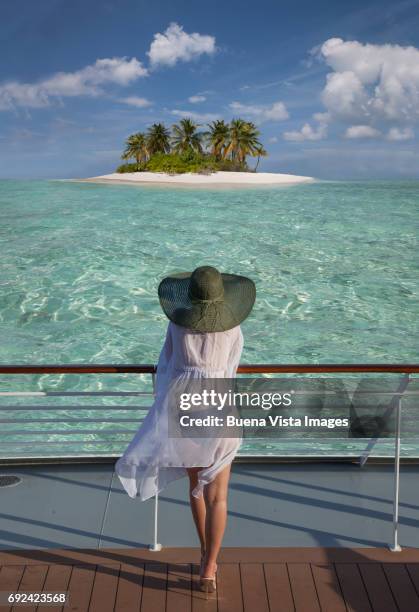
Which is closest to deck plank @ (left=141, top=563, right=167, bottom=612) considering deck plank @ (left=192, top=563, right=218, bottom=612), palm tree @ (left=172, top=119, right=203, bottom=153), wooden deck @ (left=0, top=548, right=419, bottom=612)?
wooden deck @ (left=0, top=548, right=419, bottom=612)

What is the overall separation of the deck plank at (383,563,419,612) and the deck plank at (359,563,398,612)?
0.02 meters

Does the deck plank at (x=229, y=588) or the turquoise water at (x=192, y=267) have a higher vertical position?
the deck plank at (x=229, y=588)

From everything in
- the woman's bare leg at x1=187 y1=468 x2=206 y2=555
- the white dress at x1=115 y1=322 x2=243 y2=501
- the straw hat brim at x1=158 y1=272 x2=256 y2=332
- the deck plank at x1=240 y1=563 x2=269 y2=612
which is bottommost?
the deck plank at x1=240 y1=563 x2=269 y2=612

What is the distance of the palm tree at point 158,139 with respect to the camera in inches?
2183

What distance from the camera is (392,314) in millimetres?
11586

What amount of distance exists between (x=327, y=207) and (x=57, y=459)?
1065 inches

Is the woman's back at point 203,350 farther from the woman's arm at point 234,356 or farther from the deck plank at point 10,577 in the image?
the deck plank at point 10,577

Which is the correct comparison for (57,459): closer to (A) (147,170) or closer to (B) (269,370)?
(B) (269,370)

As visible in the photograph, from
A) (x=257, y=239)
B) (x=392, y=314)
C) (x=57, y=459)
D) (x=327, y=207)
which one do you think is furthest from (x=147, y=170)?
(x=57, y=459)

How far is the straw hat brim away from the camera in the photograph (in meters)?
1.91

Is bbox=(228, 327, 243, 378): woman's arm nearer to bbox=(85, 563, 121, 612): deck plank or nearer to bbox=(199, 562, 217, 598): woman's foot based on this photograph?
bbox=(199, 562, 217, 598): woman's foot

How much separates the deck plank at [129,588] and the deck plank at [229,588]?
0.96 ft

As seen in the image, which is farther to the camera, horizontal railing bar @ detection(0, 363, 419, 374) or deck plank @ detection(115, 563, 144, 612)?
horizontal railing bar @ detection(0, 363, 419, 374)

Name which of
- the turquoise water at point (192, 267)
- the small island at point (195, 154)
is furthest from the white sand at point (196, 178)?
the turquoise water at point (192, 267)
